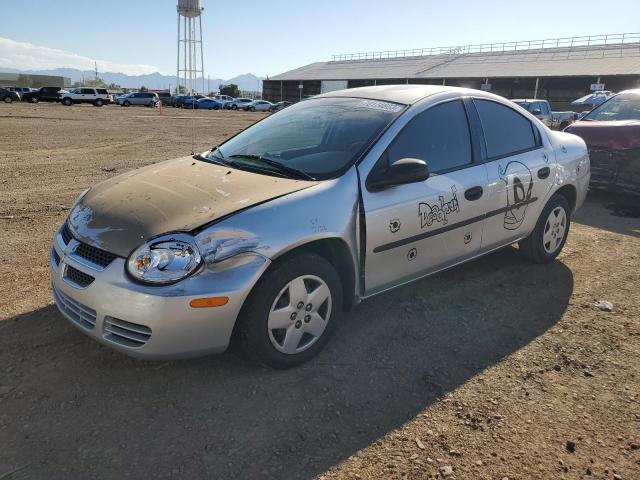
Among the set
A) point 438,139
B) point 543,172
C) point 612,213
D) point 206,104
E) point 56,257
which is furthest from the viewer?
point 206,104

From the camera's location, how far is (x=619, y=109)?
8.47 meters

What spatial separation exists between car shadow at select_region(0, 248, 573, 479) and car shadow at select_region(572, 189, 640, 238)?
3376mm

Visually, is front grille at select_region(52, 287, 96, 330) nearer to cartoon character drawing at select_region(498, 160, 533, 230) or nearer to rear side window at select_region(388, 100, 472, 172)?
rear side window at select_region(388, 100, 472, 172)

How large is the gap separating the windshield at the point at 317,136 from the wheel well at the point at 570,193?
7.40 ft

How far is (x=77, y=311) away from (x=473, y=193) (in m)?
2.81

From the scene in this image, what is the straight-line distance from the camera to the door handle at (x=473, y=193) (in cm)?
376

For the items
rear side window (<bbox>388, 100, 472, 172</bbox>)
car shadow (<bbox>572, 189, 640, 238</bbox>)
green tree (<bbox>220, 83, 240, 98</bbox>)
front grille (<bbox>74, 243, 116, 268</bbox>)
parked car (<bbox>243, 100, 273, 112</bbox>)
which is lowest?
car shadow (<bbox>572, 189, 640, 238</bbox>)

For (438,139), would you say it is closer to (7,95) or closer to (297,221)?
(297,221)

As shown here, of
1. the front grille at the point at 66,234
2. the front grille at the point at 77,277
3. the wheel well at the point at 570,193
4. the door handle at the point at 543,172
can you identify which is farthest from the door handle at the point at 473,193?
the front grille at the point at 66,234

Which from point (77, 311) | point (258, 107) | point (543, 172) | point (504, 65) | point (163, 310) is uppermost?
point (504, 65)

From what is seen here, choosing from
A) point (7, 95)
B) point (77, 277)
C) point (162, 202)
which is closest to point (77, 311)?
point (77, 277)

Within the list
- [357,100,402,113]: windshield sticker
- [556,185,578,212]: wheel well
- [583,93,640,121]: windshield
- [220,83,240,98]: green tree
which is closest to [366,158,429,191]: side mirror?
[357,100,402,113]: windshield sticker

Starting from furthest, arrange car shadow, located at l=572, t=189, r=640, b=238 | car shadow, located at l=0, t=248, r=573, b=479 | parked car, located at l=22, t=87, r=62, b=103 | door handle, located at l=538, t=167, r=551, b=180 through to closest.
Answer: parked car, located at l=22, t=87, r=62, b=103
car shadow, located at l=572, t=189, r=640, b=238
door handle, located at l=538, t=167, r=551, b=180
car shadow, located at l=0, t=248, r=573, b=479

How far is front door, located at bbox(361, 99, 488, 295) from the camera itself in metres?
3.28
